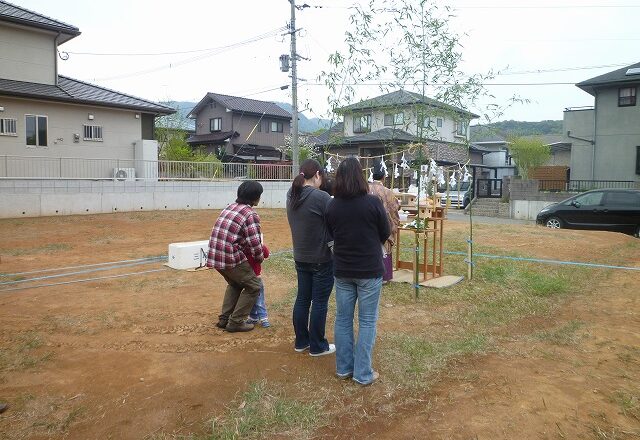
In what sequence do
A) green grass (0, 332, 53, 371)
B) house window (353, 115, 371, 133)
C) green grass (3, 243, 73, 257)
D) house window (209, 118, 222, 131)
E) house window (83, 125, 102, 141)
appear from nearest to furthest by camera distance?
1. green grass (0, 332, 53, 371)
2. house window (353, 115, 371, 133)
3. green grass (3, 243, 73, 257)
4. house window (83, 125, 102, 141)
5. house window (209, 118, 222, 131)

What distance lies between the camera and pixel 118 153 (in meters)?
20.2

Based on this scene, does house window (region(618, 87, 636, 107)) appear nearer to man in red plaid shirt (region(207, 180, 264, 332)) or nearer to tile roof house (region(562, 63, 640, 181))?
tile roof house (region(562, 63, 640, 181))

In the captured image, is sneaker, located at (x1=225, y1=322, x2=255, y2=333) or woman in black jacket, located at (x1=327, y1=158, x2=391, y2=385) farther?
sneaker, located at (x1=225, y1=322, x2=255, y2=333)

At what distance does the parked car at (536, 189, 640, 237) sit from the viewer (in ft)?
45.3

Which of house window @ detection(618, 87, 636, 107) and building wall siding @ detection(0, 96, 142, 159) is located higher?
house window @ detection(618, 87, 636, 107)

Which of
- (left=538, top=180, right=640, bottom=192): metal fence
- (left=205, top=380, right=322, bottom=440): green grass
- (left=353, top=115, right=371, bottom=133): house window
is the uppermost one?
(left=353, top=115, right=371, bottom=133): house window

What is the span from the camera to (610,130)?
73.3 feet

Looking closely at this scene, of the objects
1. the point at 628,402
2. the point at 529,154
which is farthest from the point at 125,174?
the point at 529,154

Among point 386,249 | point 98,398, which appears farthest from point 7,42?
point 98,398

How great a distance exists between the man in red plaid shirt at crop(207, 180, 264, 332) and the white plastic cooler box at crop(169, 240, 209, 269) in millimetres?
3546

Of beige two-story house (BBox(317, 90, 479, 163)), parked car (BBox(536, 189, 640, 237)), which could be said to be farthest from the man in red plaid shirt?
parked car (BBox(536, 189, 640, 237))

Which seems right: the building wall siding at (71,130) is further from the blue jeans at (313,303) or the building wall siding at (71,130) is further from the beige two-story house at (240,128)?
the blue jeans at (313,303)

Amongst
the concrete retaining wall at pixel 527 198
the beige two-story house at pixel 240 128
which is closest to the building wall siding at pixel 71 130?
the beige two-story house at pixel 240 128

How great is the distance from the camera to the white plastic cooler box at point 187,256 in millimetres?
8164
